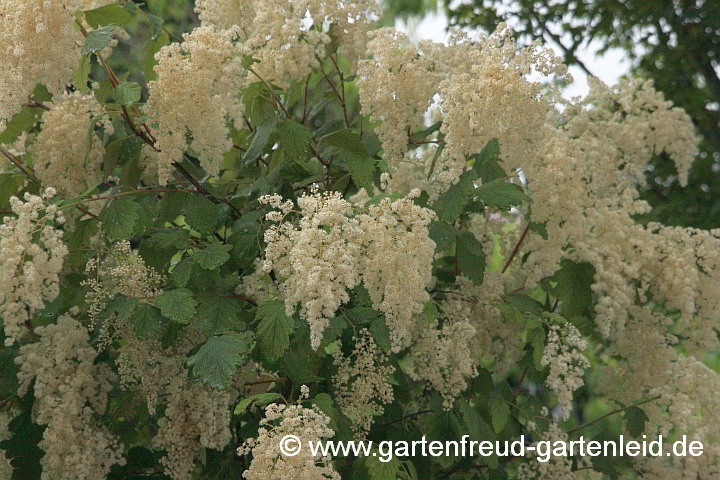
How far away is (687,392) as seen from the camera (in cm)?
331

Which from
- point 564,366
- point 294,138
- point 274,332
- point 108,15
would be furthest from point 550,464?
point 108,15

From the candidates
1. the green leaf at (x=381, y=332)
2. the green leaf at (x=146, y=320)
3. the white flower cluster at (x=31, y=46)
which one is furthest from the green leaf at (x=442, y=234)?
the white flower cluster at (x=31, y=46)

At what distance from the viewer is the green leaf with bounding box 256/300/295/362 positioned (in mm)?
2301

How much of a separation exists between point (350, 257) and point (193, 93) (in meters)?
0.90

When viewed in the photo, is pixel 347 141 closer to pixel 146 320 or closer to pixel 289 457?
pixel 146 320

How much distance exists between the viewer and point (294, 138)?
8.86ft

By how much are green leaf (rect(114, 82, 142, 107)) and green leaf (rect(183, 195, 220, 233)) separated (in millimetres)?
407

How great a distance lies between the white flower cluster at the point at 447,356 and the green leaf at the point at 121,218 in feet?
3.43

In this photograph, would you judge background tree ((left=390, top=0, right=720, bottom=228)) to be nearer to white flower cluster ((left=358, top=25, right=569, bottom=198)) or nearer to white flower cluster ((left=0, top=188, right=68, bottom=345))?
white flower cluster ((left=358, top=25, right=569, bottom=198))

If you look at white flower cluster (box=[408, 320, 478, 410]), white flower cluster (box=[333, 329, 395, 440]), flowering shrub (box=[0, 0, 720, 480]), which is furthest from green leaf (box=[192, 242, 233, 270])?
white flower cluster (box=[408, 320, 478, 410])

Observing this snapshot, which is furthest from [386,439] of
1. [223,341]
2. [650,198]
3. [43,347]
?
[650,198]

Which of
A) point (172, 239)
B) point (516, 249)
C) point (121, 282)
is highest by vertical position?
point (516, 249)

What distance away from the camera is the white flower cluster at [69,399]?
96.1 inches

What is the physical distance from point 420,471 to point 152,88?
1.70 meters
